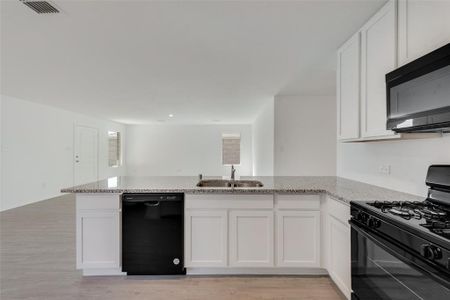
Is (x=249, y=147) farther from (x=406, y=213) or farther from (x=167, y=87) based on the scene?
(x=406, y=213)

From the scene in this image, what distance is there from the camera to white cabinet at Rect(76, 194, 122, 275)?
2.52 m

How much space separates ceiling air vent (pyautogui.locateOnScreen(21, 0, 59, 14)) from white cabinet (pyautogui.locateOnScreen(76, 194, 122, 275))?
1.60m

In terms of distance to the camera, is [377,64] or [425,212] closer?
[425,212]

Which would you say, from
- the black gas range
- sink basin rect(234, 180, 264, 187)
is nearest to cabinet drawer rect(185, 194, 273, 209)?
sink basin rect(234, 180, 264, 187)

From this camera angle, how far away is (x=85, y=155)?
7.99 m

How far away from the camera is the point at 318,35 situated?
8.38 feet

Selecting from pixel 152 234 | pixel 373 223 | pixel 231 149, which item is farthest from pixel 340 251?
pixel 231 149

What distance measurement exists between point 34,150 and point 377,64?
22.3 feet

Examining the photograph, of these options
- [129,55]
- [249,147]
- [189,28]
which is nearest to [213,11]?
[189,28]

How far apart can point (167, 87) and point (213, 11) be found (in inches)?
98.6

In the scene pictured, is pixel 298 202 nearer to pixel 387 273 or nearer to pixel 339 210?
pixel 339 210

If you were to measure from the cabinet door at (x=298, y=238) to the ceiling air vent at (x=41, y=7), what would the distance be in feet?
8.45

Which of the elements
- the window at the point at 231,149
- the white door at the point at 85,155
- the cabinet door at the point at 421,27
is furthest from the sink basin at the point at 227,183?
the window at the point at 231,149

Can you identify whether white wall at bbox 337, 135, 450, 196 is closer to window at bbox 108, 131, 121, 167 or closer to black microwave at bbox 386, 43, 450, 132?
black microwave at bbox 386, 43, 450, 132
